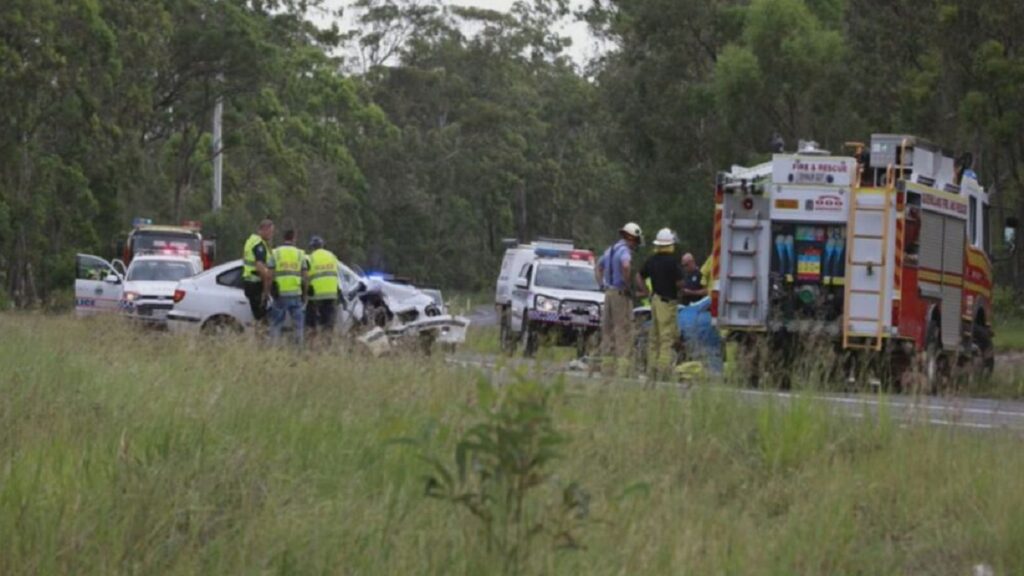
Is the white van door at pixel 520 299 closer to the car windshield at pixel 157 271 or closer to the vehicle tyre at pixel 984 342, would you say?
the car windshield at pixel 157 271

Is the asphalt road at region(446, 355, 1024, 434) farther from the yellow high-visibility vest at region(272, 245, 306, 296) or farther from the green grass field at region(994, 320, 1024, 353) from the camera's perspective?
the green grass field at region(994, 320, 1024, 353)

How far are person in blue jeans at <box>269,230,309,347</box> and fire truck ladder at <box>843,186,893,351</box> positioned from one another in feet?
20.8

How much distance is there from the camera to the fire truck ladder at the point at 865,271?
21.0 m

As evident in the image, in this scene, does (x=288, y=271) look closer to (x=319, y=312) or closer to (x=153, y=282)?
(x=319, y=312)

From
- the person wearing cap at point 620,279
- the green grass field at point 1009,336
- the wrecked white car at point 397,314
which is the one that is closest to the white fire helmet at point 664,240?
the person wearing cap at point 620,279

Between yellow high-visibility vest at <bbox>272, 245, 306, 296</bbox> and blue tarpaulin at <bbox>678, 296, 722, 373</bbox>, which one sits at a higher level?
yellow high-visibility vest at <bbox>272, 245, 306, 296</bbox>

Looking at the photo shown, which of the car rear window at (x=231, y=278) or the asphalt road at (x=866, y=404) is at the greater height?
the car rear window at (x=231, y=278)

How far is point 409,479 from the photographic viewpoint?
30.3 feet

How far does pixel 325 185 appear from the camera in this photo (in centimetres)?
8044

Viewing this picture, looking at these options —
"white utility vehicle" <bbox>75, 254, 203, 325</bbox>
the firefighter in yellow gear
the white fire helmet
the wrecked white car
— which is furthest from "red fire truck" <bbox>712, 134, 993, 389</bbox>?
"white utility vehicle" <bbox>75, 254, 203, 325</bbox>

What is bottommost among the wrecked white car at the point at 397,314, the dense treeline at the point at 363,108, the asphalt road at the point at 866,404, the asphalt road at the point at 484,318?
the asphalt road at the point at 484,318

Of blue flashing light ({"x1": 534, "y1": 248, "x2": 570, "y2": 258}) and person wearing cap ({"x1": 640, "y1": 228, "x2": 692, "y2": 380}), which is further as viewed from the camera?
blue flashing light ({"x1": 534, "y1": 248, "x2": 570, "y2": 258})

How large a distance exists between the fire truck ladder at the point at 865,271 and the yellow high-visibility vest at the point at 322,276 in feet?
20.4

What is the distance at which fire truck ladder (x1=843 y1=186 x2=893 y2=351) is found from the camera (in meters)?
21.0
